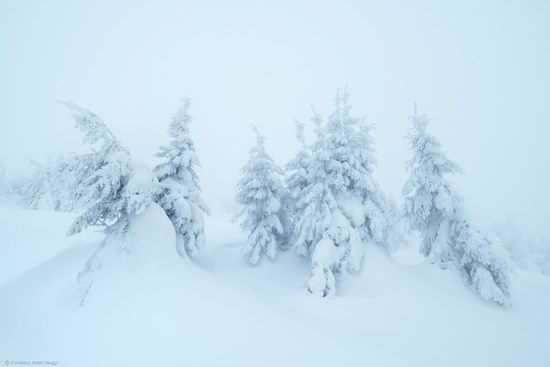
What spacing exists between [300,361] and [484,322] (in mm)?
11015

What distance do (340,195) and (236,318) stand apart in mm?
11549

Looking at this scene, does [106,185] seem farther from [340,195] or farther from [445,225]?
[445,225]

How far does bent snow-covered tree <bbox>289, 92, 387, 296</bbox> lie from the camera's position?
55.6ft

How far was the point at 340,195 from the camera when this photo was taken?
19.0m

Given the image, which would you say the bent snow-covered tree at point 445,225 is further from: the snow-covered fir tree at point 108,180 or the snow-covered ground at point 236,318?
the snow-covered fir tree at point 108,180

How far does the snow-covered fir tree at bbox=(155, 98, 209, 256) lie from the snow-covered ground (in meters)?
3.04

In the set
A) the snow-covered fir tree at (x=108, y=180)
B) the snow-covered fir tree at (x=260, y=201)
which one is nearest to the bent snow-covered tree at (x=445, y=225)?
the snow-covered fir tree at (x=260, y=201)

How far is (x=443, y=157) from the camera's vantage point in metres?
17.1

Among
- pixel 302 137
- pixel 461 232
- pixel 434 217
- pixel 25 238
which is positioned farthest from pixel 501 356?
pixel 25 238

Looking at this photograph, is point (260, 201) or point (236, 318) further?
point (260, 201)

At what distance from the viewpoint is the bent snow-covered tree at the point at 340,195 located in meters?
16.9

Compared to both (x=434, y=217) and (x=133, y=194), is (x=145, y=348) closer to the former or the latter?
(x=133, y=194)

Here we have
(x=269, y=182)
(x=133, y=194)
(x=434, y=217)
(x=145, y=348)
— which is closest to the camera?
(x=145, y=348)

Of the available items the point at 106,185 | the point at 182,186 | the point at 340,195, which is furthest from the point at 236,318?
the point at 340,195
